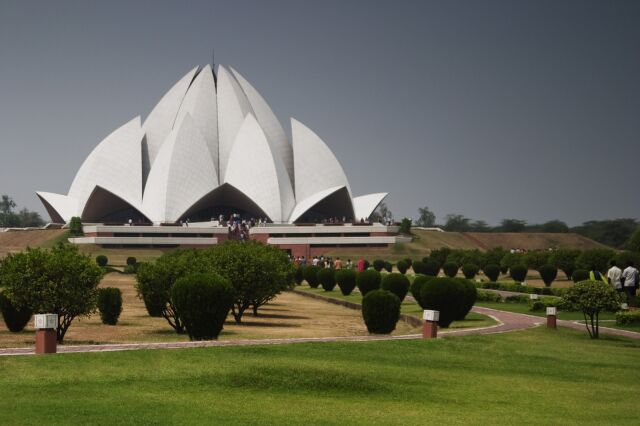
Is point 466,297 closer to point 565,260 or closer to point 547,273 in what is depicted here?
point 547,273

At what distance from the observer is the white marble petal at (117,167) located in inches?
2921

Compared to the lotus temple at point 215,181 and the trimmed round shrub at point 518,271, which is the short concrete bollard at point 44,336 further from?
the lotus temple at point 215,181

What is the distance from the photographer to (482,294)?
2723cm

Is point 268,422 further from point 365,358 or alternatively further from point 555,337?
point 555,337

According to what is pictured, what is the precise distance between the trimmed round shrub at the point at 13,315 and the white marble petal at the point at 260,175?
2148 inches

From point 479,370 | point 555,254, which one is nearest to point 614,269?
point 479,370

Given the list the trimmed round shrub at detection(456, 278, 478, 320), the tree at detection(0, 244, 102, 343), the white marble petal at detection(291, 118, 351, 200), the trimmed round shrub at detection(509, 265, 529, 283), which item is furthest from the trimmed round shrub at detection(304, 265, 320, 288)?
the white marble petal at detection(291, 118, 351, 200)

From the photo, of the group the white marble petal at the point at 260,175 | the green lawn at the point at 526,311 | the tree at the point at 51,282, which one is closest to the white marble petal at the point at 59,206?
the white marble petal at the point at 260,175

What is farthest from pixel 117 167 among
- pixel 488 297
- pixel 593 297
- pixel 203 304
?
pixel 593 297

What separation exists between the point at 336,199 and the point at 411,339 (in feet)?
211

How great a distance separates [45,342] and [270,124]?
2787 inches

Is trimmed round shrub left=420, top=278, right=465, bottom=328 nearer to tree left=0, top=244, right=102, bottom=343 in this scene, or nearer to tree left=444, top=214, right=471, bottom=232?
tree left=0, top=244, right=102, bottom=343

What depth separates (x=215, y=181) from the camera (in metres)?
73.8

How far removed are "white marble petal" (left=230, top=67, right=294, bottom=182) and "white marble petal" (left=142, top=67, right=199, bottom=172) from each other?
5.51 metres
